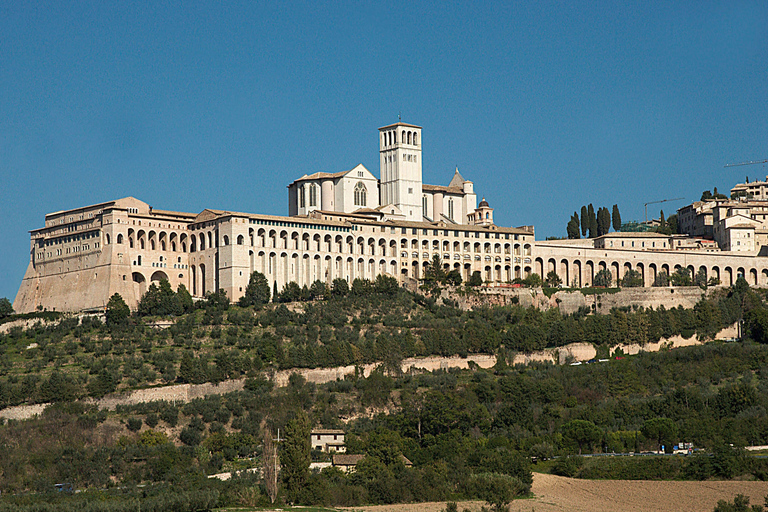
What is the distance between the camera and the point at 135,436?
67062mm

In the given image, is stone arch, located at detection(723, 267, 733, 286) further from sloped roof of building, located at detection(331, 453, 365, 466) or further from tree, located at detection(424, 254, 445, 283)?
sloped roof of building, located at detection(331, 453, 365, 466)

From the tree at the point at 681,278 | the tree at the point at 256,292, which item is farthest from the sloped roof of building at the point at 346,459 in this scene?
the tree at the point at 681,278

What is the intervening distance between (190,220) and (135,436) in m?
29.9

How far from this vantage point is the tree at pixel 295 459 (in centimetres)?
5531

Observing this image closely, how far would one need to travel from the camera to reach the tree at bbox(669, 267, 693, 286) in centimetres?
9750

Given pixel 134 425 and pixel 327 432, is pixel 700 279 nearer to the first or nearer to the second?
pixel 327 432

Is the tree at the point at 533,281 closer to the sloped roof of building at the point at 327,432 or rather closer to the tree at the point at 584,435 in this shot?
the tree at the point at 584,435

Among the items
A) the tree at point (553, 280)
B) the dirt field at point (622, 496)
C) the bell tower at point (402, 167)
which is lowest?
the dirt field at point (622, 496)

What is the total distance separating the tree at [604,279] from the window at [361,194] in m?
19.7

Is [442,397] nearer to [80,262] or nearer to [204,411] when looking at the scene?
[204,411]

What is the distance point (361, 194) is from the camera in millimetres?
103250

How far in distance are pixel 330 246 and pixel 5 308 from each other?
23.8m

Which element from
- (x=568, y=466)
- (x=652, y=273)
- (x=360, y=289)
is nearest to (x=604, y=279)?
(x=652, y=273)

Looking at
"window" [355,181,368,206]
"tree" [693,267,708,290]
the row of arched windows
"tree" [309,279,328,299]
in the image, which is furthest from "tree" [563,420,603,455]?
the row of arched windows
